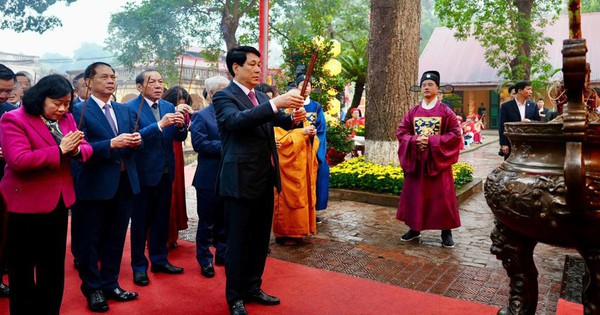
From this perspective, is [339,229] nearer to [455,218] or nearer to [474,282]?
[455,218]

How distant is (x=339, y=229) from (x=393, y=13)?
359 cm

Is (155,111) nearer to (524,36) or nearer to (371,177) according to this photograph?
(371,177)

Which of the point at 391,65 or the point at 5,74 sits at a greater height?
the point at 391,65

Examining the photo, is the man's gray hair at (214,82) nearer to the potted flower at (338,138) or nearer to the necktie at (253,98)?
the necktie at (253,98)

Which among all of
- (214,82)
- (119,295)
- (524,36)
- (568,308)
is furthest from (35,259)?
(524,36)

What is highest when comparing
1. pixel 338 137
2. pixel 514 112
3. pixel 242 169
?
pixel 514 112

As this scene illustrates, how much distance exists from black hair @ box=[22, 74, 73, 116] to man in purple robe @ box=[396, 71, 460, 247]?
3.25 m

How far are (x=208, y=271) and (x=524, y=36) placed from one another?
1395 cm

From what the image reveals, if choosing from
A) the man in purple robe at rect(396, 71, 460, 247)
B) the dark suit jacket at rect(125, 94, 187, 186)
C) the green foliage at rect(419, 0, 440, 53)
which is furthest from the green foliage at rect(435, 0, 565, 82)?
the green foliage at rect(419, 0, 440, 53)

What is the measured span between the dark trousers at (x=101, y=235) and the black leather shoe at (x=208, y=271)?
0.74 metres

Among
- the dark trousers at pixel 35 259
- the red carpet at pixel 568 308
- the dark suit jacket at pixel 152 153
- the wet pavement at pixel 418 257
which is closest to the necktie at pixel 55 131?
the dark trousers at pixel 35 259

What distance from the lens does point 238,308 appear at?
310 cm

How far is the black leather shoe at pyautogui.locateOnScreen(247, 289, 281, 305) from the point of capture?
3.35 metres

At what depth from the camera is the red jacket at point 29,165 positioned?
2615 millimetres
